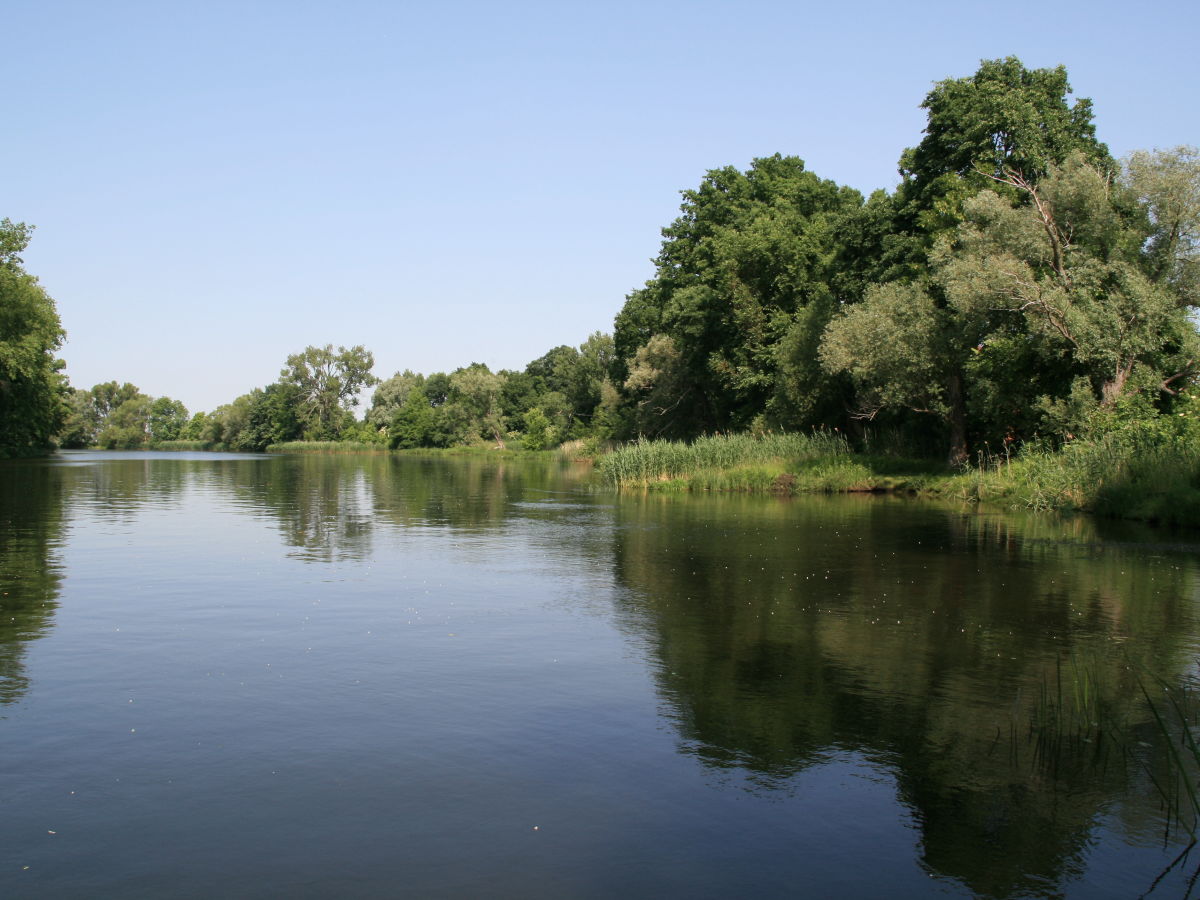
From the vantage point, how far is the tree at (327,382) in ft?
511

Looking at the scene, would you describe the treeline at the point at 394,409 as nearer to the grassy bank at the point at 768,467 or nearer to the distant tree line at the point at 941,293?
the distant tree line at the point at 941,293

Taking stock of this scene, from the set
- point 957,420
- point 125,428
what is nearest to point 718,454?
point 957,420

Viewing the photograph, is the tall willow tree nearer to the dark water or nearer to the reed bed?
the dark water

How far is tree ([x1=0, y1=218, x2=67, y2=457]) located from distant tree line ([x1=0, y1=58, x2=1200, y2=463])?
23 centimetres

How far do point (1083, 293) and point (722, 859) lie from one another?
3115 centimetres

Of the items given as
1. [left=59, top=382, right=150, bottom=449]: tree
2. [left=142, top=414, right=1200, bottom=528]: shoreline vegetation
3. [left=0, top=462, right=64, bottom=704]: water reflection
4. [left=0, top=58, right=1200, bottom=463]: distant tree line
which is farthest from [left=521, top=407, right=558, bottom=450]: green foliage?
[left=59, top=382, right=150, bottom=449]: tree

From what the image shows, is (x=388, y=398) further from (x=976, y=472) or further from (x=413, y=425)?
(x=976, y=472)

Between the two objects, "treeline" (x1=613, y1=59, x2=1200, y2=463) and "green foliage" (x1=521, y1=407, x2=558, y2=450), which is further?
"green foliage" (x1=521, y1=407, x2=558, y2=450)

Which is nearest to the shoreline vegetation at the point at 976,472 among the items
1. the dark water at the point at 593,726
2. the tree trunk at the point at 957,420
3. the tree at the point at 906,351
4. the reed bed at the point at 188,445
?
the tree trunk at the point at 957,420

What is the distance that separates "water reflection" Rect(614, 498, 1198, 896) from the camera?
294 inches

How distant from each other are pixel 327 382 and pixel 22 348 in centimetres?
9169

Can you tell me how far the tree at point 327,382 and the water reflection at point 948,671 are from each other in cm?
14110

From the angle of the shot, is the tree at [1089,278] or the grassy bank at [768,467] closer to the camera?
the tree at [1089,278]

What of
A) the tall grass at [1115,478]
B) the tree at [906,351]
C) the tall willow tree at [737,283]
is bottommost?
the tall grass at [1115,478]
